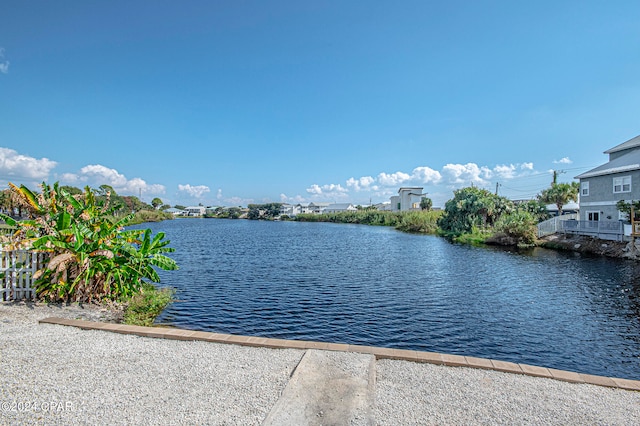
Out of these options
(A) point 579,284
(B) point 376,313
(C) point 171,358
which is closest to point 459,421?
(C) point 171,358

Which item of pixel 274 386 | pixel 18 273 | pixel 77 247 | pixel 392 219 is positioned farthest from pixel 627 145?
pixel 392 219

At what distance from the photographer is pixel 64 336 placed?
20.7 ft

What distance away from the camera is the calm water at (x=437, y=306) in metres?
8.99

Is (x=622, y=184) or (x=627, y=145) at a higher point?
(x=627, y=145)

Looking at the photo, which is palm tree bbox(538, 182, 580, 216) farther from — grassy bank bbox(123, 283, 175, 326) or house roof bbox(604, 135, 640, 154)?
grassy bank bbox(123, 283, 175, 326)

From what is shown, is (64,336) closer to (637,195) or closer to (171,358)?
(171,358)

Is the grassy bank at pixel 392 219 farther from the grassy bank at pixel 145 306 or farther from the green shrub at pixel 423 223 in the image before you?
the grassy bank at pixel 145 306

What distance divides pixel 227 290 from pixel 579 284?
56.2ft

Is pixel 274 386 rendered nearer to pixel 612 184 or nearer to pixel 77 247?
pixel 77 247

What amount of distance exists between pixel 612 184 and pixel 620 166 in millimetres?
1531

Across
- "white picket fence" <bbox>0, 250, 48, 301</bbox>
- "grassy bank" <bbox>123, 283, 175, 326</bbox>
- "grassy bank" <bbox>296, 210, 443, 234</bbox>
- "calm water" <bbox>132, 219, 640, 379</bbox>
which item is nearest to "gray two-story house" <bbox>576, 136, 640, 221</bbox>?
"calm water" <bbox>132, 219, 640, 379</bbox>

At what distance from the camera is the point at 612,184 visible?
1086 inches

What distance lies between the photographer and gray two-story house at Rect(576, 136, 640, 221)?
26.0 meters

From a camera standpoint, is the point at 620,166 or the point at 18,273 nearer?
the point at 18,273
